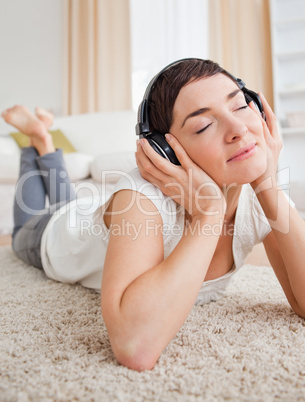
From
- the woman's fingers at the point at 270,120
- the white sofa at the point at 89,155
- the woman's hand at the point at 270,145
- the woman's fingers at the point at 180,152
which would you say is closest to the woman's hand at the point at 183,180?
the woman's fingers at the point at 180,152

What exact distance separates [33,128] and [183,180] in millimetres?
1202

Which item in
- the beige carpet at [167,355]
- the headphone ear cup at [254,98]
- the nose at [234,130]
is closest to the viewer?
the beige carpet at [167,355]

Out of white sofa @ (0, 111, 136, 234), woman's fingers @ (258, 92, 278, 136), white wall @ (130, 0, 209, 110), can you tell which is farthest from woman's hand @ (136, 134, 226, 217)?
white wall @ (130, 0, 209, 110)

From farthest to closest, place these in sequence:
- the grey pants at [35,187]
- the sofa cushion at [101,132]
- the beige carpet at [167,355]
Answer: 1. the sofa cushion at [101,132]
2. the grey pants at [35,187]
3. the beige carpet at [167,355]

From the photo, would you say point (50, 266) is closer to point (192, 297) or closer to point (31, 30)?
point (192, 297)

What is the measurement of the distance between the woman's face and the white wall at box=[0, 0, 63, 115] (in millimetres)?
4371

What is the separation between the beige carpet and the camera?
540 millimetres

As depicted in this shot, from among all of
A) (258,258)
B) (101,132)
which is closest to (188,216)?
(258,258)

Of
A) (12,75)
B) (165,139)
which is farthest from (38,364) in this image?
(12,75)

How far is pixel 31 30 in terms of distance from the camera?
490cm

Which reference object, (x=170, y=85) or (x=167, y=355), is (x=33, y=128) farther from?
(x=167, y=355)

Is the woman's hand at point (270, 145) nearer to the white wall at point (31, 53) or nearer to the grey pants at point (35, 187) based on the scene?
the grey pants at point (35, 187)

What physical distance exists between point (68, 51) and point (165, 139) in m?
4.38

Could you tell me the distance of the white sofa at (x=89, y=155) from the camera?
2.60 m
